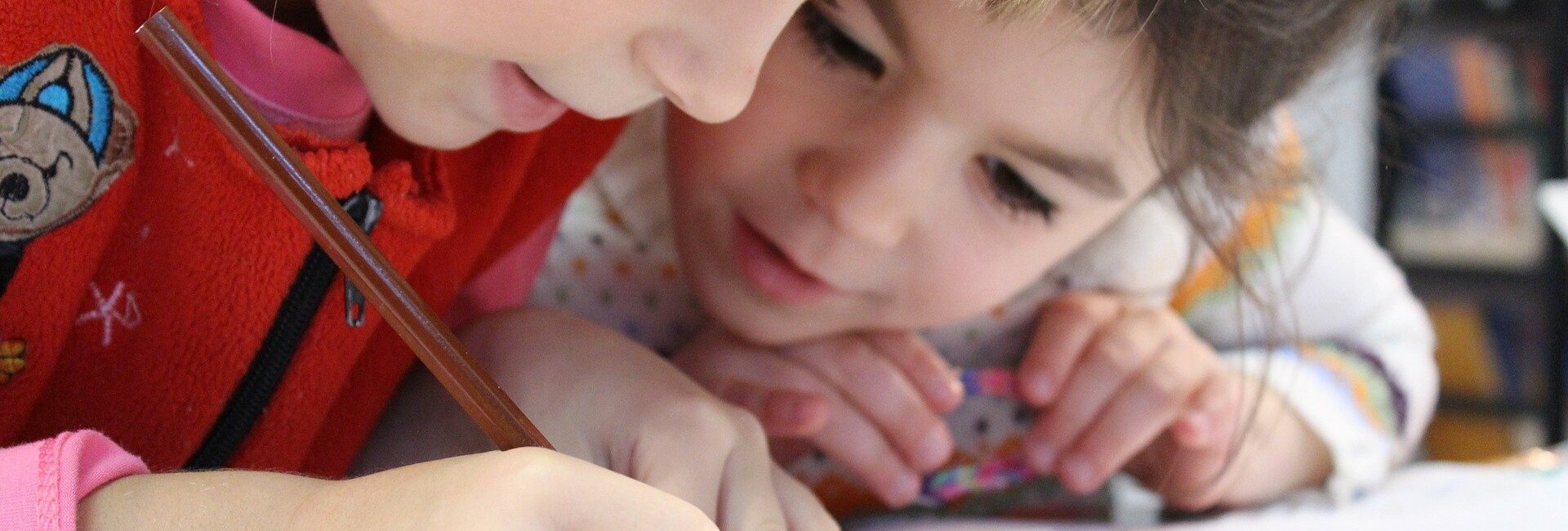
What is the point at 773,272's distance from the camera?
0.60 m

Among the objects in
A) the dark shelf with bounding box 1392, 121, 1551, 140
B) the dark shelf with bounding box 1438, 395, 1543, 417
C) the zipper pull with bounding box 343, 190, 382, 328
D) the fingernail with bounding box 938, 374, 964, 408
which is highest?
the zipper pull with bounding box 343, 190, 382, 328

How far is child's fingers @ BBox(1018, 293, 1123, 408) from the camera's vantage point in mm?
723

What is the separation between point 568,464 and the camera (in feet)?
1.03

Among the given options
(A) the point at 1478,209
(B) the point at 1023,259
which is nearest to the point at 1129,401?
(B) the point at 1023,259

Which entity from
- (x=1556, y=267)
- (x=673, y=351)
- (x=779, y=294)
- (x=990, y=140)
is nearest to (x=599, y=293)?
(x=673, y=351)

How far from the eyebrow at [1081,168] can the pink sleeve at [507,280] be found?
0.74 feet

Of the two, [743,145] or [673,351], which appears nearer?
[743,145]

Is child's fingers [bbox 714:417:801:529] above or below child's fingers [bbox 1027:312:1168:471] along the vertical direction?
above

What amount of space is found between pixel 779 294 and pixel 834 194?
0.08 meters

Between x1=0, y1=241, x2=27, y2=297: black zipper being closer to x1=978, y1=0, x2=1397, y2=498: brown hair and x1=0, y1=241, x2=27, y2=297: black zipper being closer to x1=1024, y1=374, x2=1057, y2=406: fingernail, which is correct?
x1=978, y1=0, x2=1397, y2=498: brown hair

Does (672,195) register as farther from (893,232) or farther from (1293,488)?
(1293,488)

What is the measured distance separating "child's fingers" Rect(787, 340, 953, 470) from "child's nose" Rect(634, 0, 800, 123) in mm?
287

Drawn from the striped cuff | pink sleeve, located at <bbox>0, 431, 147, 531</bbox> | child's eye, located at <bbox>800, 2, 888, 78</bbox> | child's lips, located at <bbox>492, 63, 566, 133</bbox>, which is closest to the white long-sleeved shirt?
the striped cuff

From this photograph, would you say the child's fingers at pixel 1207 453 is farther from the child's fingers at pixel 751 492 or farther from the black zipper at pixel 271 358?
the black zipper at pixel 271 358
